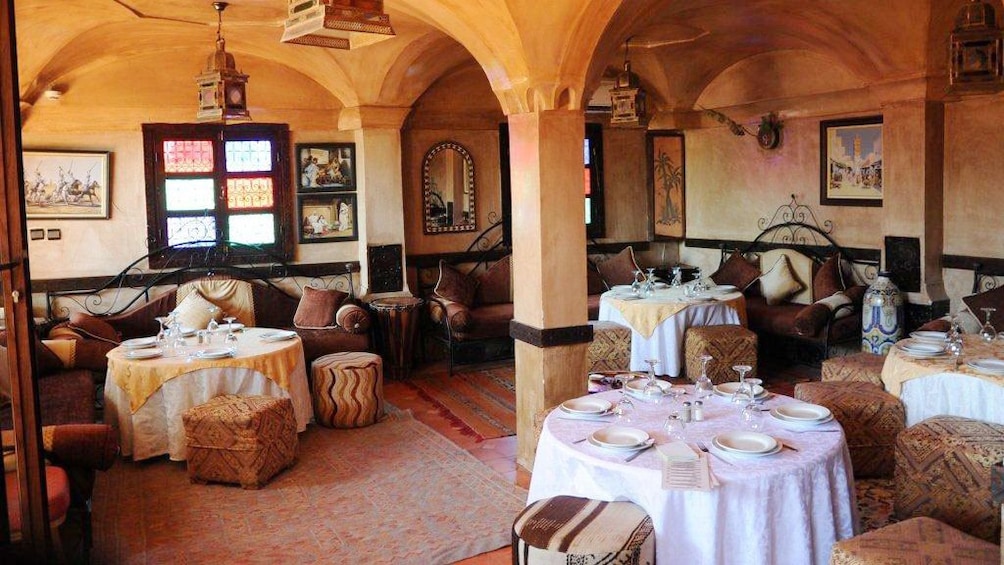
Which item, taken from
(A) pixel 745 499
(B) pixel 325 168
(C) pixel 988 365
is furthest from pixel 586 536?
(B) pixel 325 168

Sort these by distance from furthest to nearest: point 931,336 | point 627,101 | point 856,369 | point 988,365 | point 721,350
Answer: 1. point 627,101
2. point 721,350
3. point 856,369
4. point 931,336
5. point 988,365

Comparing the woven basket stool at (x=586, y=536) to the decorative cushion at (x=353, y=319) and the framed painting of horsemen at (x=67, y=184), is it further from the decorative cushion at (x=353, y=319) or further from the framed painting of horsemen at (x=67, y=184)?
the framed painting of horsemen at (x=67, y=184)

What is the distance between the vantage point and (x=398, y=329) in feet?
30.1

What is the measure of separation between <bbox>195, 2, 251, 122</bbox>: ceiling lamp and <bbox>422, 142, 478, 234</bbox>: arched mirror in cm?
372

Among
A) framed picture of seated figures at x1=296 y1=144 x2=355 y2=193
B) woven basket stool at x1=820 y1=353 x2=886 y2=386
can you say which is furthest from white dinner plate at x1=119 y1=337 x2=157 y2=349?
woven basket stool at x1=820 y1=353 x2=886 y2=386

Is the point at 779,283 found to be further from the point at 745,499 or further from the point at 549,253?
the point at 745,499

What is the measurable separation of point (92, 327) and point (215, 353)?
208 centimetres

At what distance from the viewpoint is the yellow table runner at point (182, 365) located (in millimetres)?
6512

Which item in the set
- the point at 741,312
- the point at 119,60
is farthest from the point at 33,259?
the point at 741,312

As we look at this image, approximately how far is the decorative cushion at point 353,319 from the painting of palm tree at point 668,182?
4.65 meters

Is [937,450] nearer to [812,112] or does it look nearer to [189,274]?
[812,112]

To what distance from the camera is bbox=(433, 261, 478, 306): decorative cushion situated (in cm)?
987

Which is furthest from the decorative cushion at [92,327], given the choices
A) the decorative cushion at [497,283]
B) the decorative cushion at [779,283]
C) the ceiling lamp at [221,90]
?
the decorative cushion at [779,283]

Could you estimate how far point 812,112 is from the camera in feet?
31.7
